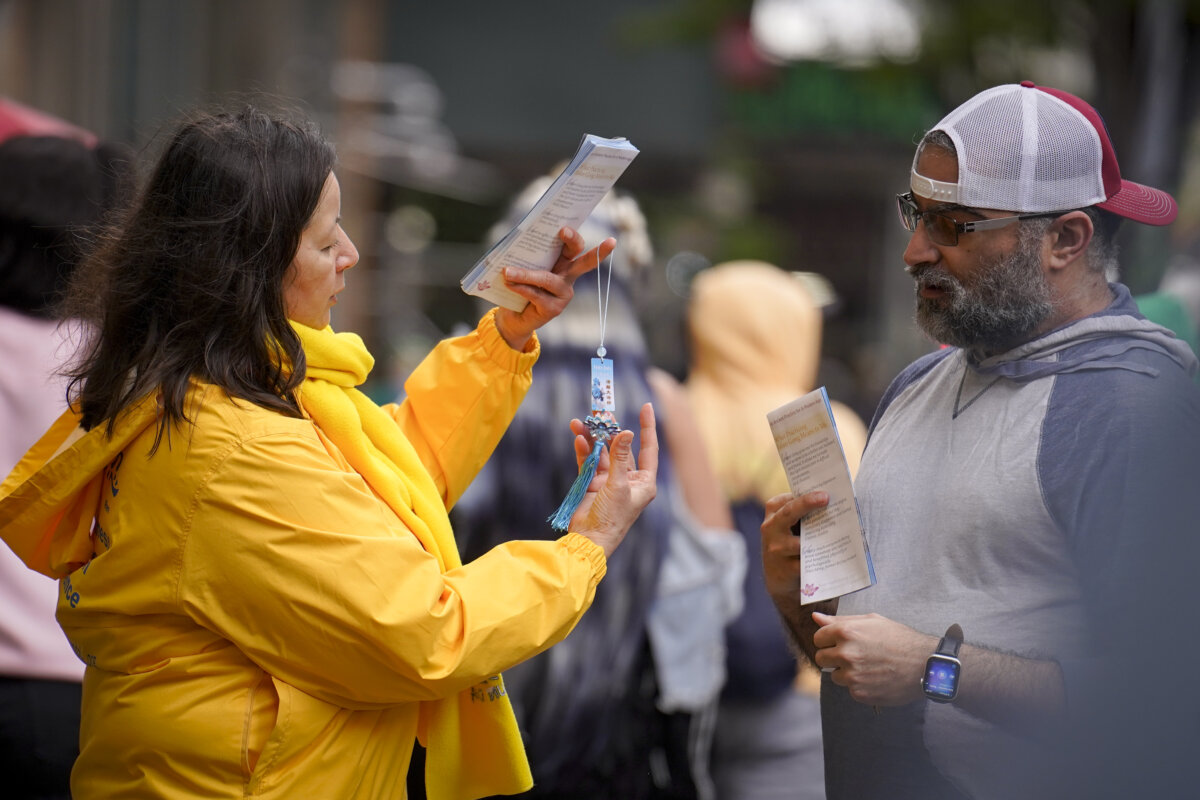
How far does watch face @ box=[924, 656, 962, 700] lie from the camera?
2127 mm

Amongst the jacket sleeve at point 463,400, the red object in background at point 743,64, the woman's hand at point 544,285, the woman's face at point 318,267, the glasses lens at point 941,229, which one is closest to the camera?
the woman's face at point 318,267

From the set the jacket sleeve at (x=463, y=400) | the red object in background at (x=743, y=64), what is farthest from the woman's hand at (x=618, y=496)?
the red object in background at (x=743, y=64)

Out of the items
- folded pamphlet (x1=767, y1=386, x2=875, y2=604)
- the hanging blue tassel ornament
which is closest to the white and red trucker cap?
folded pamphlet (x1=767, y1=386, x2=875, y2=604)

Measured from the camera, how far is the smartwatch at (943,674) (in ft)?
6.98

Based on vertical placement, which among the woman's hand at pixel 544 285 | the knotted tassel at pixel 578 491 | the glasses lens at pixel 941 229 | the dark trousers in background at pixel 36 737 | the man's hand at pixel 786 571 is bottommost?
the dark trousers in background at pixel 36 737

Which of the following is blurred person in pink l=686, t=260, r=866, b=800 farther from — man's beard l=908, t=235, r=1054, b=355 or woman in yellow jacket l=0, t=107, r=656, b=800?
woman in yellow jacket l=0, t=107, r=656, b=800

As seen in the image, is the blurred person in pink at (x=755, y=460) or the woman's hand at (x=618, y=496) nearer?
the woman's hand at (x=618, y=496)

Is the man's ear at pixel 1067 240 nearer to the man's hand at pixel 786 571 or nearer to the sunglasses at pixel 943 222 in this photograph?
the sunglasses at pixel 943 222

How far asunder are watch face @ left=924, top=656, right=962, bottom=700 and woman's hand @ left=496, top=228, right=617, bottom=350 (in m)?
0.99

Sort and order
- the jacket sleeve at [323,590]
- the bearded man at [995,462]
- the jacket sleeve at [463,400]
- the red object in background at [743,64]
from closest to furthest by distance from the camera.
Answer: the jacket sleeve at [323,590]
the bearded man at [995,462]
the jacket sleeve at [463,400]
the red object in background at [743,64]

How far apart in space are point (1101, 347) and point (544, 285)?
1054 millimetres

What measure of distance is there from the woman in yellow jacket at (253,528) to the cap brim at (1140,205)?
37.3 inches

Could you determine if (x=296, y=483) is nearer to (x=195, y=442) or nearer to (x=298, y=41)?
(x=195, y=442)

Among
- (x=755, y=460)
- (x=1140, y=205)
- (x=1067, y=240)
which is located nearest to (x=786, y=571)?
(x=1067, y=240)
